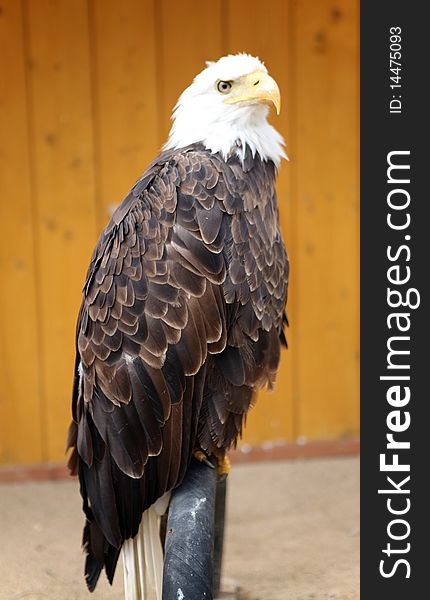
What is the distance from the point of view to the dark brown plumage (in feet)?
8.25

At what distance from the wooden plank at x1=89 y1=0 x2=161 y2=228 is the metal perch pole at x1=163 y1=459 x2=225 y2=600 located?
2069 mm

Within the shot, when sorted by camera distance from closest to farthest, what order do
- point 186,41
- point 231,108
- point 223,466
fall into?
point 231,108
point 223,466
point 186,41

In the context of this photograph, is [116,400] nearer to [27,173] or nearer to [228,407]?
[228,407]

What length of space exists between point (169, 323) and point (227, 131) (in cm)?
59

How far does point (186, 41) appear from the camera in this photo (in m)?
4.24

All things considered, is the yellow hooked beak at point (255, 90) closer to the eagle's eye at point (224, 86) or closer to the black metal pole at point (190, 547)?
the eagle's eye at point (224, 86)

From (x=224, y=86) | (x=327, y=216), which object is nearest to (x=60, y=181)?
(x=327, y=216)

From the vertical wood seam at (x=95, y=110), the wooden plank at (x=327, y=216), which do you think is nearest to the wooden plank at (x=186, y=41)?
the vertical wood seam at (x=95, y=110)

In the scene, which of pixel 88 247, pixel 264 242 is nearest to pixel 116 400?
pixel 264 242

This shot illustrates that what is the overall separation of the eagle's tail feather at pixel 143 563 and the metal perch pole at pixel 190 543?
0.77ft

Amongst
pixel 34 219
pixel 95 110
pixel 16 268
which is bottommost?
pixel 16 268

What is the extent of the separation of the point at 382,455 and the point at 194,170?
106 centimetres

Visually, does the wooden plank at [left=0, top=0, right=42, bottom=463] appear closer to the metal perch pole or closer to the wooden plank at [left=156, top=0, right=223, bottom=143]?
the wooden plank at [left=156, top=0, right=223, bottom=143]

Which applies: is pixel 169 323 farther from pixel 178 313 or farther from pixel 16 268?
pixel 16 268
